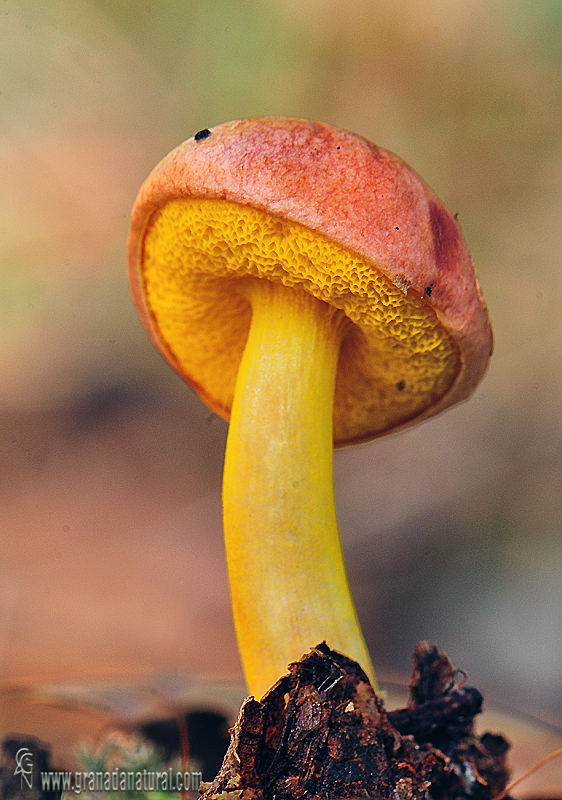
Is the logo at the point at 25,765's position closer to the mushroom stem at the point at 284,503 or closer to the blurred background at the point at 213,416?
the mushroom stem at the point at 284,503

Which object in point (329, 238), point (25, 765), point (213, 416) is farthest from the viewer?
point (213, 416)

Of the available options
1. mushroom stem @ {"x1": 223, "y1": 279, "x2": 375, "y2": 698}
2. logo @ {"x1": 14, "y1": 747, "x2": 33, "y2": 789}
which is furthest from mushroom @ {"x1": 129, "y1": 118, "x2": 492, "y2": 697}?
logo @ {"x1": 14, "y1": 747, "x2": 33, "y2": 789}

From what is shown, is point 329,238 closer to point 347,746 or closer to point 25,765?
point 347,746

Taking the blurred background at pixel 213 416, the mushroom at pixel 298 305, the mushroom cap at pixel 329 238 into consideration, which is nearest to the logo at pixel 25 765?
the mushroom at pixel 298 305

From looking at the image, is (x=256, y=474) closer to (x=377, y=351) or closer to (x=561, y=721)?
(x=377, y=351)

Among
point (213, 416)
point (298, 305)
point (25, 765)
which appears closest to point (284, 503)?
point (298, 305)
